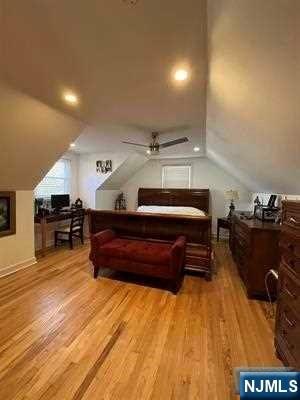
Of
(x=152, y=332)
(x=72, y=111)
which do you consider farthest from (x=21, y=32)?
(x=152, y=332)

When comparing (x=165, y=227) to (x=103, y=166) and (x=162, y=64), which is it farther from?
(x=103, y=166)

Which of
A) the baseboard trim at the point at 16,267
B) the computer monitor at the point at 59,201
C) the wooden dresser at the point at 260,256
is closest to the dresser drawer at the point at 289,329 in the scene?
the wooden dresser at the point at 260,256

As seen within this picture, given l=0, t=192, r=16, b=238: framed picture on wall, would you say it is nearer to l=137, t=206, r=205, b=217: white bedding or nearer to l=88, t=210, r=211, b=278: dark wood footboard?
l=88, t=210, r=211, b=278: dark wood footboard

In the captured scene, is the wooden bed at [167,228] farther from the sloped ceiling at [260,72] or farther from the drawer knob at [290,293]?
the drawer knob at [290,293]

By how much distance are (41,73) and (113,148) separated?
358cm

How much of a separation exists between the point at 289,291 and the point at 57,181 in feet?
19.2

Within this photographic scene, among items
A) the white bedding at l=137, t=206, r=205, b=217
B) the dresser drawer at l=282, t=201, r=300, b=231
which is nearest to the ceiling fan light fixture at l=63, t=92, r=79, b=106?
the dresser drawer at l=282, t=201, r=300, b=231

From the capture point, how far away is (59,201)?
5484 mm

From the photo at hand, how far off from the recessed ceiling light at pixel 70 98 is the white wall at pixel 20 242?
84.3 inches

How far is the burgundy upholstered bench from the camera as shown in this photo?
3076mm

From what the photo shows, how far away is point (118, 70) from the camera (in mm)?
2031

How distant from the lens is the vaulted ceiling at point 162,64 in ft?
4.10

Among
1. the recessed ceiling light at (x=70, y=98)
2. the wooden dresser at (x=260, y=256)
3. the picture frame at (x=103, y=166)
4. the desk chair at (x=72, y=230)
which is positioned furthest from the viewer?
the picture frame at (x=103, y=166)

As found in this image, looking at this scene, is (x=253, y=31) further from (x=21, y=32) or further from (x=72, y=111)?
(x=72, y=111)
